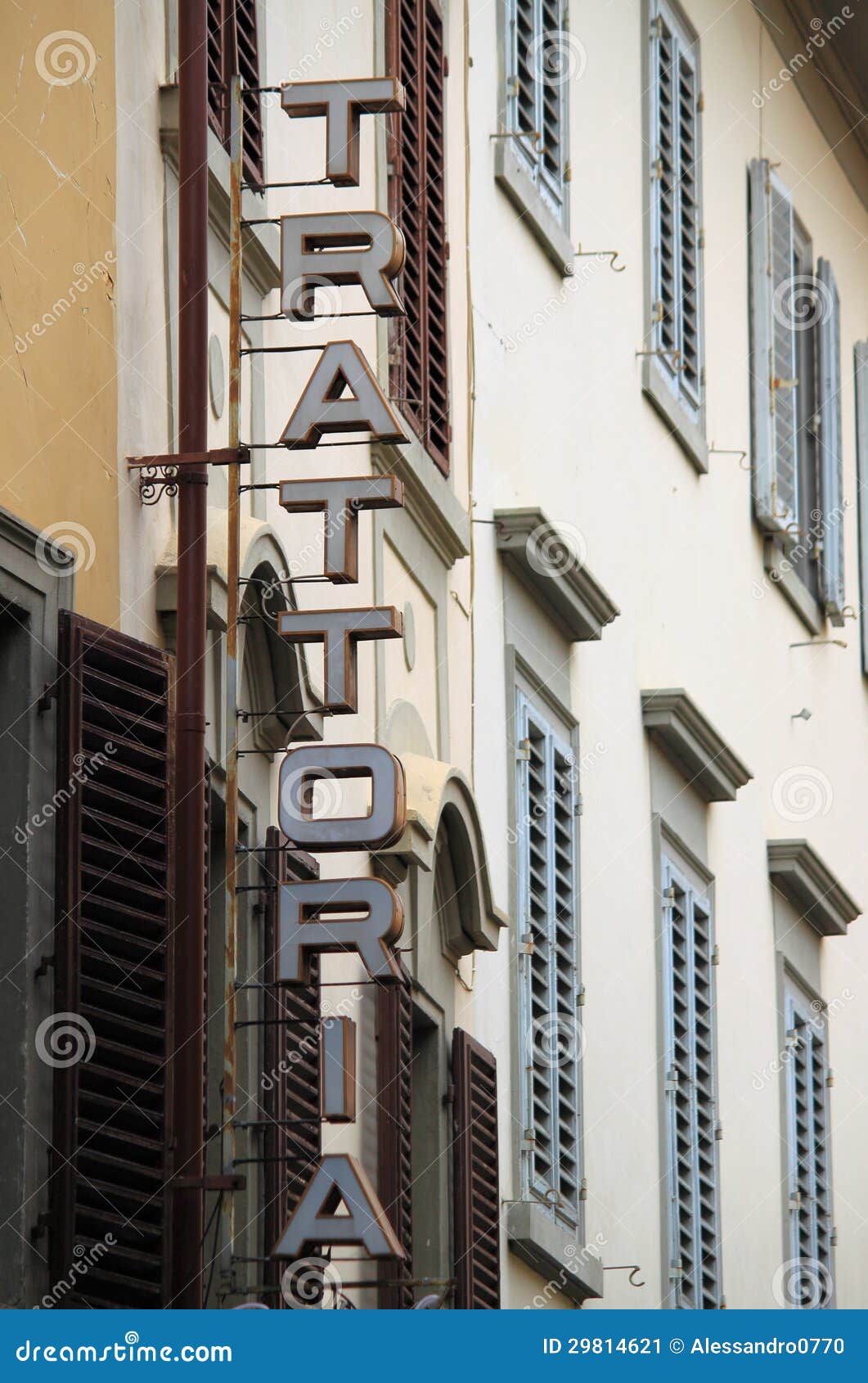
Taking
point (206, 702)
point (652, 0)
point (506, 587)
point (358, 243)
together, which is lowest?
point (206, 702)

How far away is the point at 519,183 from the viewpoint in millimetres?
15016

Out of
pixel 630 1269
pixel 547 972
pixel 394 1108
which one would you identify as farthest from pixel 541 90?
pixel 394 1108

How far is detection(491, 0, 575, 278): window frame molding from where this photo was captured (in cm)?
1481

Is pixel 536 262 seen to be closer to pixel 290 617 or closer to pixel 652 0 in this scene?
pixel 652 0

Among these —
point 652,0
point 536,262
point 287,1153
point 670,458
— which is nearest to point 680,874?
point 670,458

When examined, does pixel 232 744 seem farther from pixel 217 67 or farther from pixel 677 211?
pixel 677 211

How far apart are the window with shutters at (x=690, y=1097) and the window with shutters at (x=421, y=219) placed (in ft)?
13.1

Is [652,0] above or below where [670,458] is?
above

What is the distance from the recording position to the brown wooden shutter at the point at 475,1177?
12.4 meters

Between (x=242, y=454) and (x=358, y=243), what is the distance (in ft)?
3.34

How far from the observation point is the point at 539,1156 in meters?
14.0

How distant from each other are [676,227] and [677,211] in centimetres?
11

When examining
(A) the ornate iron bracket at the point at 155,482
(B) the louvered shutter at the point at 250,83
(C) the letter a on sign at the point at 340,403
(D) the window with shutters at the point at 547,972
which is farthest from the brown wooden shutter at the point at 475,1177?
(A) the ornate iron bracket at the point at 155,482

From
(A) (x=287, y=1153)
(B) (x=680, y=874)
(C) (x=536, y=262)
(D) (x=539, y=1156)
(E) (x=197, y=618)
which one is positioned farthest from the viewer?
(B) (x=680, y=874)
